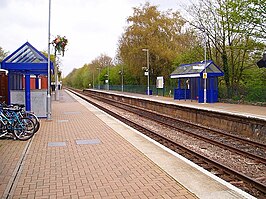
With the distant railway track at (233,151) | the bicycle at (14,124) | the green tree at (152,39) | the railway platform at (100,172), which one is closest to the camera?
the railway platform at (100,172)

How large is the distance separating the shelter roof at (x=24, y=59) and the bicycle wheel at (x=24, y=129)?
17.7ft

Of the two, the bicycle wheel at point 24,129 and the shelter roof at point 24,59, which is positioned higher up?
the shelter roof at point 24,59

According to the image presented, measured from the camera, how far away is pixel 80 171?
704 centimetres

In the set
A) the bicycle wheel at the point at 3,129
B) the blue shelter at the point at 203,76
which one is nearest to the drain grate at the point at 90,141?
the bicycle wheel at the point at 3,129

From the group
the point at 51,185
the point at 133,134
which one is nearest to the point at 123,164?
the point at 51,185

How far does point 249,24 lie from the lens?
89.1 feet

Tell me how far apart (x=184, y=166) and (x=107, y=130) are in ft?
20.8

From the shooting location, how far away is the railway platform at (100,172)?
5695 mm

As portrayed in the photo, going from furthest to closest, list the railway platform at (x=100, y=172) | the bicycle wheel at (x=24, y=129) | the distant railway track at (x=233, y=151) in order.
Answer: the bicycle wheel at (x=24, y=129) < the distant railway track at (x=233, y=151) < the railway platform at (x=100, y=172)

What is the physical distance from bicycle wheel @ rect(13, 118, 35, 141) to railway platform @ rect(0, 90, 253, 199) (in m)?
0.25

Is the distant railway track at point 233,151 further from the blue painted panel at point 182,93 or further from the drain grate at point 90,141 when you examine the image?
the blue painted panel at point 182,93

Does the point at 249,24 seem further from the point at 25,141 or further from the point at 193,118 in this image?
the point at 25,141

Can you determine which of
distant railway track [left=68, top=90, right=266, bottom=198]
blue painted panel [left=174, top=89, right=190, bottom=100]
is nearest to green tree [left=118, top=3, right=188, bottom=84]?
blue painted panel [left=174, top=89, right=190, bottom=100]

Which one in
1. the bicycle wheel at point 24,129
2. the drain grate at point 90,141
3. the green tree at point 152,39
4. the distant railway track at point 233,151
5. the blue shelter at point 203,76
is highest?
the green tree at point 152,39
